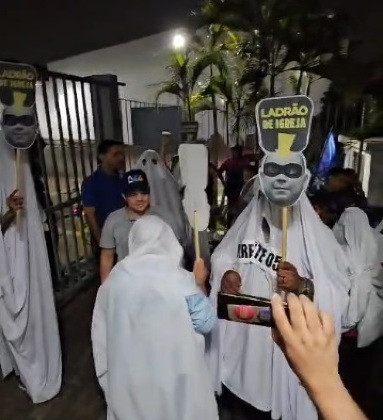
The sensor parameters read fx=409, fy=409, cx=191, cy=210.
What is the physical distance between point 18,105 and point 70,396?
1875mm

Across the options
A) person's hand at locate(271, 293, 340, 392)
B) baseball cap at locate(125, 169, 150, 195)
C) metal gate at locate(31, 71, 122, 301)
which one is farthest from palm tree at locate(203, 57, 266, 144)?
person's hand at locate(271, 293, 340, 392)

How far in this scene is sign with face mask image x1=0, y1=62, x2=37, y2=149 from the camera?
2227 mm

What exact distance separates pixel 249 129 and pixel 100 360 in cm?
423

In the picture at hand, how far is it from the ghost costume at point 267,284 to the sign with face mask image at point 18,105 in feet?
4.19

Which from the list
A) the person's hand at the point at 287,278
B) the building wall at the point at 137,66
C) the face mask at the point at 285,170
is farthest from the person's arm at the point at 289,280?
the building wall at the point at 137,66

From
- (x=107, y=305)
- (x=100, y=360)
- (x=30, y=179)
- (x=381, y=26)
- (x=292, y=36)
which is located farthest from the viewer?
(x=292, y=36)

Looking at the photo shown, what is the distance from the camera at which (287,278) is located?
1853 mm

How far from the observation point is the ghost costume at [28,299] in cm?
245

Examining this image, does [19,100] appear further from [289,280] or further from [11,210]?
[289,280]

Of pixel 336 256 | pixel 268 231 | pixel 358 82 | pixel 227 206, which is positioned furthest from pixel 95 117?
pixel 336 256

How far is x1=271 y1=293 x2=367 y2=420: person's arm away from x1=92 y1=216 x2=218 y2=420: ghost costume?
103cm

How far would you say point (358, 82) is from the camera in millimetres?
3125

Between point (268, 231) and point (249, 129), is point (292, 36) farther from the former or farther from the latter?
point (268, 231)

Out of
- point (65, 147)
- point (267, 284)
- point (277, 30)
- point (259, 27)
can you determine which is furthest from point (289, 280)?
point (259, 27)
